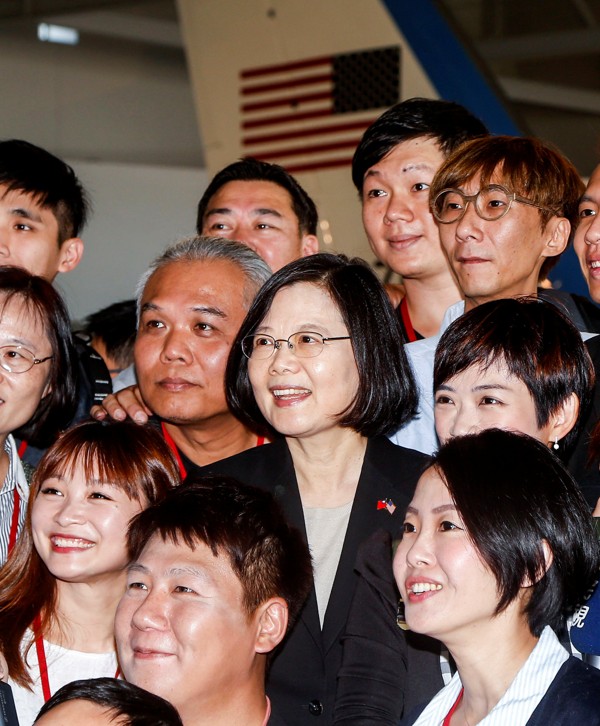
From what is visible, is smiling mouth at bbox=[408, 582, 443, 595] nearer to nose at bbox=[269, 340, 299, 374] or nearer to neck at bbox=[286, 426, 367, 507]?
neck at bbox=[286, 426, 367, 507]

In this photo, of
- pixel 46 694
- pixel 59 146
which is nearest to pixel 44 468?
pixel 46 694

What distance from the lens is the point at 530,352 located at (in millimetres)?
2725

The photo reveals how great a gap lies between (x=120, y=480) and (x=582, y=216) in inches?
63.4

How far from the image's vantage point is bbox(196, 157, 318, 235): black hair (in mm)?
4578

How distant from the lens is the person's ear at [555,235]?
3367 millimetres

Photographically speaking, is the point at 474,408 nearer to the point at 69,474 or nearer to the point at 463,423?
the point at 463,423

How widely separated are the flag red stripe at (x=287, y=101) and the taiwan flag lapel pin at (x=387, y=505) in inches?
225

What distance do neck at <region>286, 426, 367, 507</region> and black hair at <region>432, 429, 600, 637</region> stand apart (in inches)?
29.1

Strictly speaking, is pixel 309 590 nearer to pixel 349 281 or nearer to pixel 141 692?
pixel 141 692

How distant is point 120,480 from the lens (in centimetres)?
292

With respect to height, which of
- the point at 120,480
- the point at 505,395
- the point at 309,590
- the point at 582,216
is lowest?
the point at 309,590

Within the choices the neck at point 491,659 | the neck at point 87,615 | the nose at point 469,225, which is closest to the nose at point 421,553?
the neck at point 491,659

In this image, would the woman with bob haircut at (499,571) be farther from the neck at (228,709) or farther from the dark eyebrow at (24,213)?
the dark eyebrow at (24,213)

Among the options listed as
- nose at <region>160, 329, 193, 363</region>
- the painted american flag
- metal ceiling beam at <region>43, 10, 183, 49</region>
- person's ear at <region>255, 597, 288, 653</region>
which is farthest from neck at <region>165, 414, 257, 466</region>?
metal ceiling beam at <region>43, 10, 183, 49</region>
